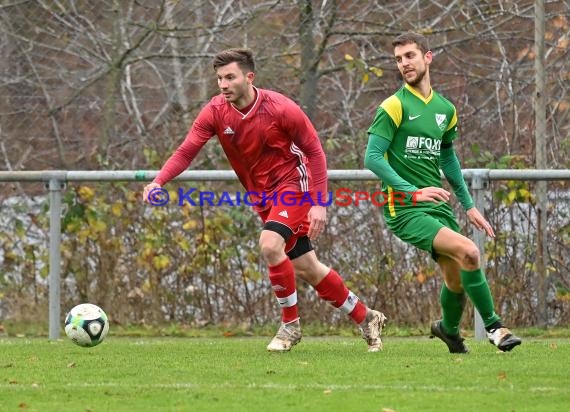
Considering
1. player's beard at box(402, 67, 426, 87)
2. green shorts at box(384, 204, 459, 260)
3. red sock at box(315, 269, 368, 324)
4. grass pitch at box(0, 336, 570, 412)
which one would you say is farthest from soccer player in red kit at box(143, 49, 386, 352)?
player's beard at box(402, 67, 426, 87)

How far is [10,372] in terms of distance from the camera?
8164 mm

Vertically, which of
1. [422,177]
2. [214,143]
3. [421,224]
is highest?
[214,143]

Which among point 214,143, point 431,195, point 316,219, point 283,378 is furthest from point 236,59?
point 214,143

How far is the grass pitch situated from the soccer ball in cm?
13

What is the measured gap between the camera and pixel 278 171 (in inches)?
359

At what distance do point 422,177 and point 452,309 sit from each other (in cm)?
94

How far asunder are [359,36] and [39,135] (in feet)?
11.4

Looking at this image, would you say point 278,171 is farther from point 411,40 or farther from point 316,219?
point 411,40

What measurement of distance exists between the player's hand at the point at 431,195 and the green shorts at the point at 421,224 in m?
0.21

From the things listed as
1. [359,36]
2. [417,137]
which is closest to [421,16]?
[359,36]

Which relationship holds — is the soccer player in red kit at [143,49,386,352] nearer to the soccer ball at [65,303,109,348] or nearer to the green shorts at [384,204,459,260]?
the green shorts at [384,204,459,260]

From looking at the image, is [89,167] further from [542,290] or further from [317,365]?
[317,365]

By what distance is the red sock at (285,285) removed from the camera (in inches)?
357

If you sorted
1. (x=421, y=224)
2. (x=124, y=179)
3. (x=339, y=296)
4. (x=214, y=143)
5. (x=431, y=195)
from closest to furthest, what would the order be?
(x=431, y=195) → (x=421, y=224) → (x=339, y=296) → (x=124, y=179) → (x=214, y=143)
